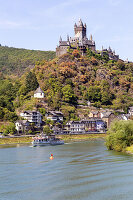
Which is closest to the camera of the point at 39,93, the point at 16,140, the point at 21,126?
the point at 16,140

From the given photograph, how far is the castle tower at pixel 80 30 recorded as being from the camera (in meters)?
161

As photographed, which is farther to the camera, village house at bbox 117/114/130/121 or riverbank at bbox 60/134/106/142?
village house at bbox 117/114/130/121

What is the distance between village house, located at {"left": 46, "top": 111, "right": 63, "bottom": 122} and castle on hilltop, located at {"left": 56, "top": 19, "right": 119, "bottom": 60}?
4868 cm

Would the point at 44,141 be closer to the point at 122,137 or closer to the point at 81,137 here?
the point at 81,137

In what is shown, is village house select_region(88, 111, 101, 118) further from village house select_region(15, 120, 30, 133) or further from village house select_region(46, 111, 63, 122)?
village house select_region(15, 120, 30, 133)

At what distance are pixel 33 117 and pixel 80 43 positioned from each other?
65.7 m

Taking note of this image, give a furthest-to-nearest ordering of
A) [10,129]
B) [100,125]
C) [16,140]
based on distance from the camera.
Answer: [100,125] < [10,129] < [16,140]

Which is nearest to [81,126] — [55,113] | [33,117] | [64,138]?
[55,113]

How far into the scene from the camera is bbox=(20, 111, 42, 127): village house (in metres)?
102

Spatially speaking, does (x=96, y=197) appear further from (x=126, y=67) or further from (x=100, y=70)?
(x=126, y=67)

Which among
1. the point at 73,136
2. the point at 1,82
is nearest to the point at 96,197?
the point at 73,136

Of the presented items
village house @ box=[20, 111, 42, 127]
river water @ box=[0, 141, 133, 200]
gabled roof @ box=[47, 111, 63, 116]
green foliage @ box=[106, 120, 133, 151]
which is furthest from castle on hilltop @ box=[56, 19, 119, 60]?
river water @ box=[0, 141, 133, 200]

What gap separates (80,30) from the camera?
162 m

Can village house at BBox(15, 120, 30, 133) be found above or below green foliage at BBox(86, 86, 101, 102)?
below
